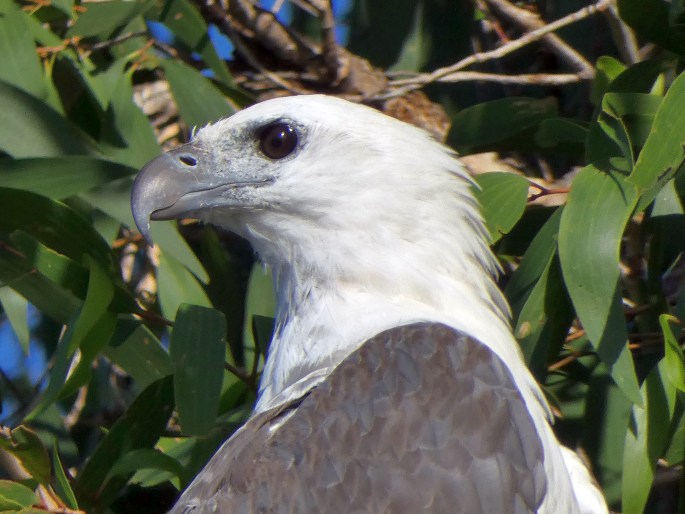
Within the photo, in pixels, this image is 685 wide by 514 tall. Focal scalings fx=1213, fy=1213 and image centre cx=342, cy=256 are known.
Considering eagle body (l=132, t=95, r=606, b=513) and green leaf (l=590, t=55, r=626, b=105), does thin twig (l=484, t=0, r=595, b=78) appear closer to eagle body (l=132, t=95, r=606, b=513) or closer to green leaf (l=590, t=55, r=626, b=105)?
green leaf (l=590, t=55, r=626, b=105)

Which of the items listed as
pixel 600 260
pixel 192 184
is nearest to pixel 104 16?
pixel 192 184

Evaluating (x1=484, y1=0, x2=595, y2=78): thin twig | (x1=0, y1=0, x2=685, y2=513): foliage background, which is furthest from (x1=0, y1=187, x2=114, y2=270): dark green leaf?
(x1=484, y1=0, x2=595, y2=78): thin twig

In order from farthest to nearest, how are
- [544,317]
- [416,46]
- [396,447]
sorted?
[416,46], [544,317], [396,447]

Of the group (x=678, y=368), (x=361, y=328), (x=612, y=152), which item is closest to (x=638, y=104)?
(x=612, y=152)

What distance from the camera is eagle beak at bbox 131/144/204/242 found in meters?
3.02

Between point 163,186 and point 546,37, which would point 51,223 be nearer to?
point 163,186

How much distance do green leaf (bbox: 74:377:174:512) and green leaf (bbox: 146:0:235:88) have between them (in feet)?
3.76

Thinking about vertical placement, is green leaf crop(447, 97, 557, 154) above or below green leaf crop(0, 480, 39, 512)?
above

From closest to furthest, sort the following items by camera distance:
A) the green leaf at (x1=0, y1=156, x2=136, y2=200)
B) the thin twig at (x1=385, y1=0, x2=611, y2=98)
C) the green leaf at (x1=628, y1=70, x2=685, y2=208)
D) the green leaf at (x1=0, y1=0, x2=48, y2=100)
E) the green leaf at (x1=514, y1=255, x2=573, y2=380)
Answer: the green leaf at (x1=628, y1=70, x2=685, y2=208)
the green leaf at (x1=514, y1=255, x2=573, y2=380)
the green leaf at (x1=0, y1=156, x2=136, y2=200)
the thin twig at (x1=385, y1=0, x2=611, y2=98)
the green leaf at (x1=0, y1=0, x2=48, y2=100)

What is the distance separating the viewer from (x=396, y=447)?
2.48m

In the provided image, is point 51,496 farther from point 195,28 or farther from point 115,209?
point 195,28

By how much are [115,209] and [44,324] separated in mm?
948

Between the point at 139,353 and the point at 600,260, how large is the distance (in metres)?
1.29

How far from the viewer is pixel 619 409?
132 inches
